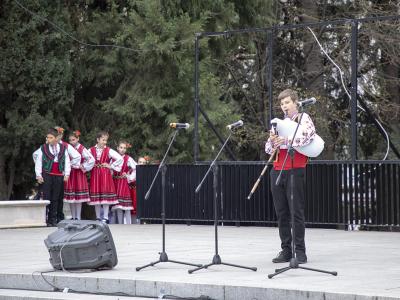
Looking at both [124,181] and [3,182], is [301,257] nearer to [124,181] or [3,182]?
[124,181]

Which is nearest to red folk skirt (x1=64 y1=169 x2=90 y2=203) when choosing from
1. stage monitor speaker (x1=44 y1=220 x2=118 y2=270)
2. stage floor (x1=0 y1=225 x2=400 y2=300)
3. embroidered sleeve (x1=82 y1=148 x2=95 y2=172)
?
embroidered sleeve (x1=82 y1=148 x2=95 y2=172)

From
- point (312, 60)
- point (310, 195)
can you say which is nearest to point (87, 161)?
point (310, 195)

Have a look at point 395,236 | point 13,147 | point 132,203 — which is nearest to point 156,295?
point 395,236

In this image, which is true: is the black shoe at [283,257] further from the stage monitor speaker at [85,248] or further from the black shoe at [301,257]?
the stage monitor speaker at [85,248]

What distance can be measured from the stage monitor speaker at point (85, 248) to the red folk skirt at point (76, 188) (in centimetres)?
1001

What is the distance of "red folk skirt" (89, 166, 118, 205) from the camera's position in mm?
22578

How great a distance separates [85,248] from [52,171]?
941cm

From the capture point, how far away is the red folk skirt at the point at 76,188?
877 inches

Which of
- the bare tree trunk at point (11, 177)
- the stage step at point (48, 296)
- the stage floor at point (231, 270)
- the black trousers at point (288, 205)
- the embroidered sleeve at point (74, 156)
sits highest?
the embroidered sleeve at point (74, 156)

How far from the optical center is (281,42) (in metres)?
31.2

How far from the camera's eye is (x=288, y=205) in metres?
12.4

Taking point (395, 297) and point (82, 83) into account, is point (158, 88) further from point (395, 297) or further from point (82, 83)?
point (395, 297)

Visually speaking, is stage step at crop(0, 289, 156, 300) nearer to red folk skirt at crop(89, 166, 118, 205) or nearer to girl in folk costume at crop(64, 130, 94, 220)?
girl in folk costume at crop(64, 130, 94, 220)

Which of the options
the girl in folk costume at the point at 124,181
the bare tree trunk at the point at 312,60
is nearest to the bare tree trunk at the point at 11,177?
the girl in folk costume at the point at 124,181
